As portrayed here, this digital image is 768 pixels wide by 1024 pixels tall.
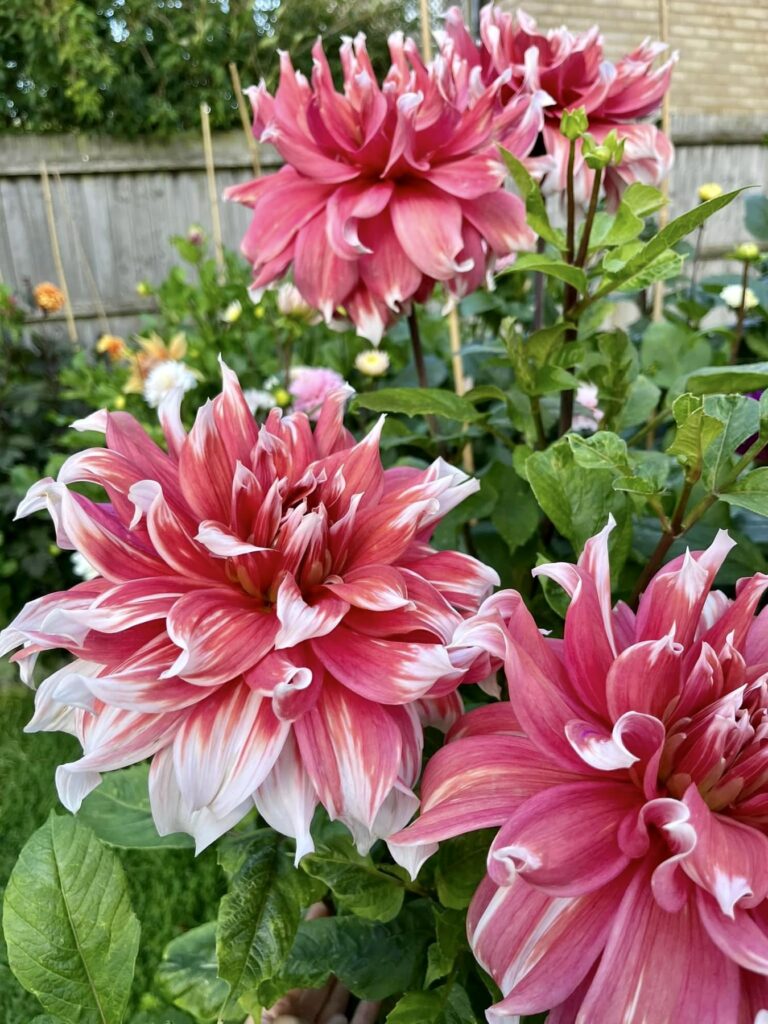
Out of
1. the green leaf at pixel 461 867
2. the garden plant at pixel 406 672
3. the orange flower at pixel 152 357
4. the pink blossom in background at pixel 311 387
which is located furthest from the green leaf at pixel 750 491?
the orange flower at pixel 152 357

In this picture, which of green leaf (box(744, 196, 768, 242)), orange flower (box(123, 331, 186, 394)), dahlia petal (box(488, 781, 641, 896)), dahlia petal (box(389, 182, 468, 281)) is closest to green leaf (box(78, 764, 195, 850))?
dahlia petal (box(488, 781, 641, 896))

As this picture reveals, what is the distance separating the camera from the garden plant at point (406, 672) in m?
0.31

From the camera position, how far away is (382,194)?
615 millimetres

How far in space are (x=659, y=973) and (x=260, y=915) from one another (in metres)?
0.23

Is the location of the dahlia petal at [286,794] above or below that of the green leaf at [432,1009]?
above

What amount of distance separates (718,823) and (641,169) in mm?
638

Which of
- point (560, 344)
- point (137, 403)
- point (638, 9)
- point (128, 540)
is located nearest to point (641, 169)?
point (560, 344)

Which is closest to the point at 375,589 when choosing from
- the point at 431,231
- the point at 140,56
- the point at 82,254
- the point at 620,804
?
the point at 620,804

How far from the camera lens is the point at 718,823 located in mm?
307

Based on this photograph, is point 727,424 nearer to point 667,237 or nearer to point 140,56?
point 667,237

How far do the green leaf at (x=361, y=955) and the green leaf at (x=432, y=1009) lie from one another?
0.27 feet

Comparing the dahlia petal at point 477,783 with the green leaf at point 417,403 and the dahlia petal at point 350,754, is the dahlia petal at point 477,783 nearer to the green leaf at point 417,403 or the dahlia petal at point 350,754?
the dahlia petal at point 350,754

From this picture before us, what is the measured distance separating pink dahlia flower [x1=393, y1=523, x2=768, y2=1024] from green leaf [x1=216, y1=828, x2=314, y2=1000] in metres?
0.15

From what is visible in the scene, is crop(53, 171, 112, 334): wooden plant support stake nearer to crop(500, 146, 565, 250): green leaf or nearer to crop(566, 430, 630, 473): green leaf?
crop(500, 146, 565, 250): green leaf
